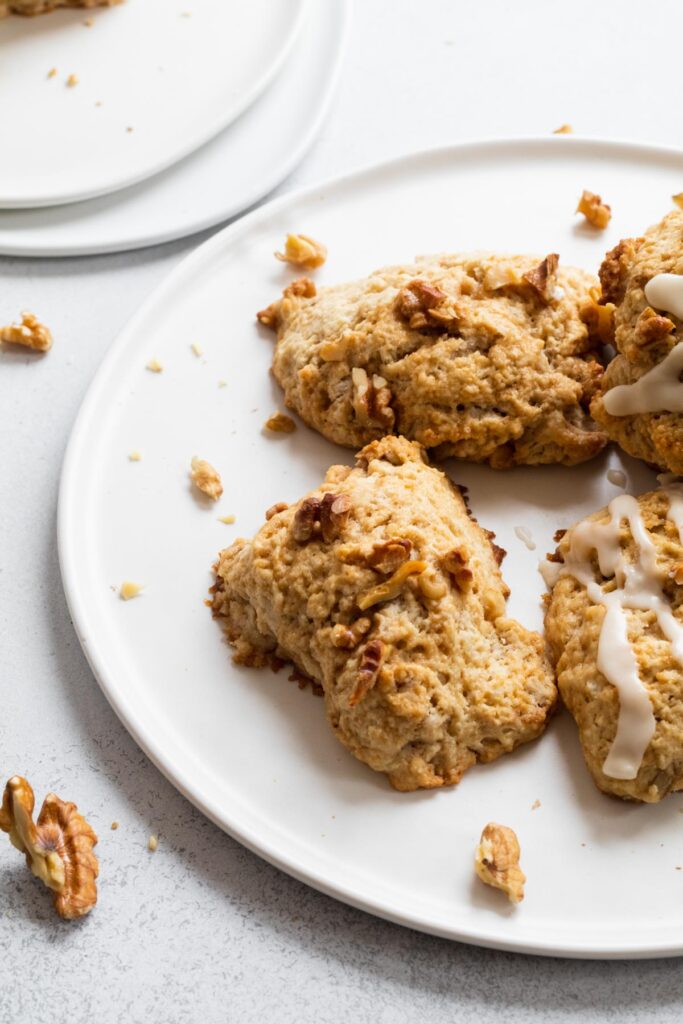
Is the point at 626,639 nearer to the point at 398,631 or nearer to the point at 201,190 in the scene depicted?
the point at 398,631

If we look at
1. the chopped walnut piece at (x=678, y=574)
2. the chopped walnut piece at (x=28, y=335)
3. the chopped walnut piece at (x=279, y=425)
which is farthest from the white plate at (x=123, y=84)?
the chopped walnut piece at (x=678, y=574)

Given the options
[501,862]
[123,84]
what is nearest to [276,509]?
[501,862]

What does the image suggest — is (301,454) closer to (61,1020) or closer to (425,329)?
(425,329)

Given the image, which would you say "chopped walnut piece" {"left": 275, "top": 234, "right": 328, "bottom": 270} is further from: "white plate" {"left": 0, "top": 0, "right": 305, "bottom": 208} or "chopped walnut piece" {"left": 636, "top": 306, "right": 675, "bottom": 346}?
"chopped walnut piece" {"left": 636, "top": 306, "right": 675, "bottom": 346}

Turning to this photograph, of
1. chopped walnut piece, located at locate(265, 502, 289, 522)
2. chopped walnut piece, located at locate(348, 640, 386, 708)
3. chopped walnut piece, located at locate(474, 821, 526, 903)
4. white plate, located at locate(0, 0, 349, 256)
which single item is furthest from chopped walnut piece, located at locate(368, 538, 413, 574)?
white plate, located at locate(0, 0, 349, 256)

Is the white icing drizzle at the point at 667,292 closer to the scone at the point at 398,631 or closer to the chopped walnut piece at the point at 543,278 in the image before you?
the chopped walnut piece at the point at 543,278

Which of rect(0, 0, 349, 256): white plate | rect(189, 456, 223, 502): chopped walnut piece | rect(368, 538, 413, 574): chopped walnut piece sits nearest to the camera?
rect(368, 538, 413, 574): chopped walnut piece
